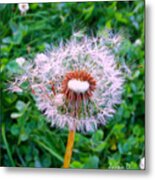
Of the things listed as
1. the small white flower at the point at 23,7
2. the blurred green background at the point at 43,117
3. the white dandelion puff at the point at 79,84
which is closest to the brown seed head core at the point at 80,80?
the white dandelion puff at the point at 79,84

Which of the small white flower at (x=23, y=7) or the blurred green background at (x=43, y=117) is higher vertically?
the small white flower at (x=23, y=7)

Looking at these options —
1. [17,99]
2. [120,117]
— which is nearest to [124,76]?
[120,117]

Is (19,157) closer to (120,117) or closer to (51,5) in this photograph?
(120,117)

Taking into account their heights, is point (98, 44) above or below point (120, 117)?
above

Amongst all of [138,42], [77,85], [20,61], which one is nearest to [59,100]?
[77,85]

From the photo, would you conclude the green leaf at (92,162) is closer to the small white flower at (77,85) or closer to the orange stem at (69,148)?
the orange stem at (69,148)

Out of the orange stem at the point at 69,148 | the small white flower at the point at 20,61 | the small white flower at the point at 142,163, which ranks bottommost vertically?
the small white flower at the point at 142,163
